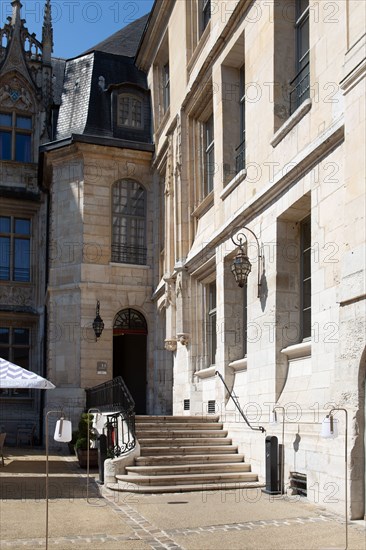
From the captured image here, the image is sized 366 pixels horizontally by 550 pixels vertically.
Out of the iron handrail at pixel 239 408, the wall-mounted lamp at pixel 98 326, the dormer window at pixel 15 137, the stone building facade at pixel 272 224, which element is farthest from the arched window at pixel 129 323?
the dormer window at pixel 15 137

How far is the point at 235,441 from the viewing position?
43.7 feet

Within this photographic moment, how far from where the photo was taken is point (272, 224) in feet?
40.1

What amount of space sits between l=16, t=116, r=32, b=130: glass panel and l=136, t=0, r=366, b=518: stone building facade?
6.34 m

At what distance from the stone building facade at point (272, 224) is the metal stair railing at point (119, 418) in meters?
2.06

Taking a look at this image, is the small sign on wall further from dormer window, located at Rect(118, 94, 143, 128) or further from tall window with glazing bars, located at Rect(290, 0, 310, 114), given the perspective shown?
tall window with glazing bars, located at Rect(290, 0, 310, 114)

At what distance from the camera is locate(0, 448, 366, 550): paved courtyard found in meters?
7.55

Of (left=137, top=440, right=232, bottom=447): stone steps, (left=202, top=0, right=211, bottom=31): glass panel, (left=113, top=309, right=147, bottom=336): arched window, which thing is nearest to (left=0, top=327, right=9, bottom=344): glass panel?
(left=113, top=309, right=147, bottom=336): arched window

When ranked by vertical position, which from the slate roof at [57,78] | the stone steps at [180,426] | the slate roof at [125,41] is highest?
the slate roof at [125,41]

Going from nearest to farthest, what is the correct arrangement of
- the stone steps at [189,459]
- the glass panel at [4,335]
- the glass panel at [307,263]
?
the glass panel at [307,263]
the stone steps at [189,459]
the glass panel at [4,335]

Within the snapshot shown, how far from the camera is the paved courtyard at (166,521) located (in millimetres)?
7551

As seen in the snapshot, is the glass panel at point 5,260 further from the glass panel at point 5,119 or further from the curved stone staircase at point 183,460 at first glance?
the curved stone staircase at point 183,460

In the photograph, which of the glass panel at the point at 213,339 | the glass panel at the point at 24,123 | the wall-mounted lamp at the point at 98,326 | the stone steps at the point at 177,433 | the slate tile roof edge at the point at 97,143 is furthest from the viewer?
→ the glass panel at the point at 24,123

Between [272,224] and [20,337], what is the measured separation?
12.7 m

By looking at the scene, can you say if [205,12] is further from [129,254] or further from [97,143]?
[129,254]
